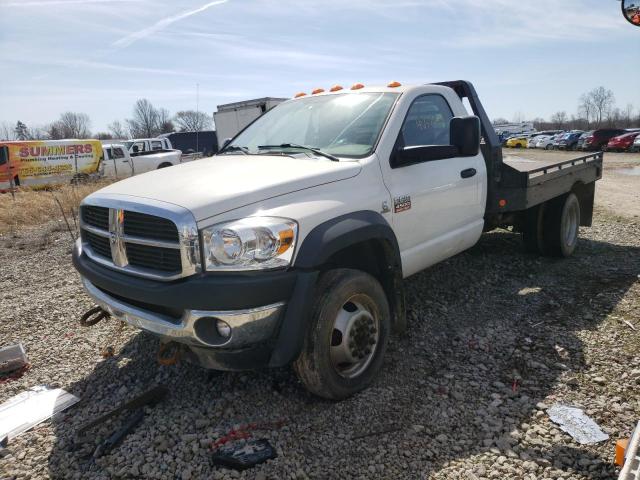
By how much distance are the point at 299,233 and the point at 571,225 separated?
490 centimetres

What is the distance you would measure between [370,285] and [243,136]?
2009 millimetres

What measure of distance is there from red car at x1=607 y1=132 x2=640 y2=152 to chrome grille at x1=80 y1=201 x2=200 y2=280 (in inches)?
1237

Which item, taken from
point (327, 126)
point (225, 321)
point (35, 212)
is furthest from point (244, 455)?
point (35, 212)

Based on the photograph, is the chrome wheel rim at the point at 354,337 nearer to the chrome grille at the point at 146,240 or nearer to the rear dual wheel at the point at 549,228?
the chrome grille at the point at 146,240

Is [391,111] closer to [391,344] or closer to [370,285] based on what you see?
[370,285]

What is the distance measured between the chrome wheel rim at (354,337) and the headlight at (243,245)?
0.62m

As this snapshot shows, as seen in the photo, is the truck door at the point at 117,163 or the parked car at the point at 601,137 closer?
the truck door at the point at 117,163

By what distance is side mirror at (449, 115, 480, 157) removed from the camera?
11.3 feet

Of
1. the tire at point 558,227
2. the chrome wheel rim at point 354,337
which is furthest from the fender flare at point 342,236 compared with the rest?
the tire at point 558,227

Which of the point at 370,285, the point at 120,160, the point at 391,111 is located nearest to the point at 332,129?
the point at 391,111

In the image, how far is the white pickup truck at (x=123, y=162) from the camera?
848 inches

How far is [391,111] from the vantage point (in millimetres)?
3525

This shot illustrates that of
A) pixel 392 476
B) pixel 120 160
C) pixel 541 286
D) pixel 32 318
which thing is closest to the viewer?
pixel 392 476

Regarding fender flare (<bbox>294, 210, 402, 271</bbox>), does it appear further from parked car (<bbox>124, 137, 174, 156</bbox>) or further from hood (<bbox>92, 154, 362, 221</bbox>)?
parked car (<bbox>124, 137, 174, 156</bbox>)
